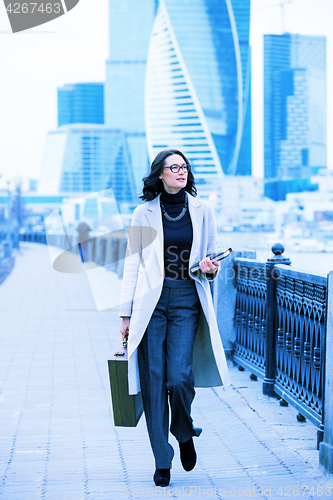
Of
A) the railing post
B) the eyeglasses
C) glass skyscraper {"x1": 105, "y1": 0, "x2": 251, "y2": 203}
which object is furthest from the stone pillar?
glass skyscraper {"x1": 105, "y1": 0, "x2": 251, "y2": 203}

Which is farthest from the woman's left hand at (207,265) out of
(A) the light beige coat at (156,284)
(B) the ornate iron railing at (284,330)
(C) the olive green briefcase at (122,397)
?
(B) the ornate iron railing at (284,330)

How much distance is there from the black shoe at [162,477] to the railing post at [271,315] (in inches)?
79.2

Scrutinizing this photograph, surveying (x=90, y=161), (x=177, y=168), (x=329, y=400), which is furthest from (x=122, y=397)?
(x=90, y=161)

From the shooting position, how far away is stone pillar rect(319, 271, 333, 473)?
11.0ft

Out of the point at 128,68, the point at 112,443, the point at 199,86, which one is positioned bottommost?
the point at 112,443

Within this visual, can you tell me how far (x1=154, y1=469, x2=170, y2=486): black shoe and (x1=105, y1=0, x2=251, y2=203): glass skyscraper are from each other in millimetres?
137846

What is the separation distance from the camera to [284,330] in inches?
186

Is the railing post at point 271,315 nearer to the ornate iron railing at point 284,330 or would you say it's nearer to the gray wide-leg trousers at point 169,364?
the ornate iron railing at point 284,330

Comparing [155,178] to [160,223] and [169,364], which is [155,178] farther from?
[169,364]

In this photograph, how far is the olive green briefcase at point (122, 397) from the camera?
10.7 ft

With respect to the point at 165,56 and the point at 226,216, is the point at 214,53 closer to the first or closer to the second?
the point at 165,56

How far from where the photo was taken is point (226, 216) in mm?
152875

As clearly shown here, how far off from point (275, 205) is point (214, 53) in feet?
142

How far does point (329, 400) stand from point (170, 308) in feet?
3.46
